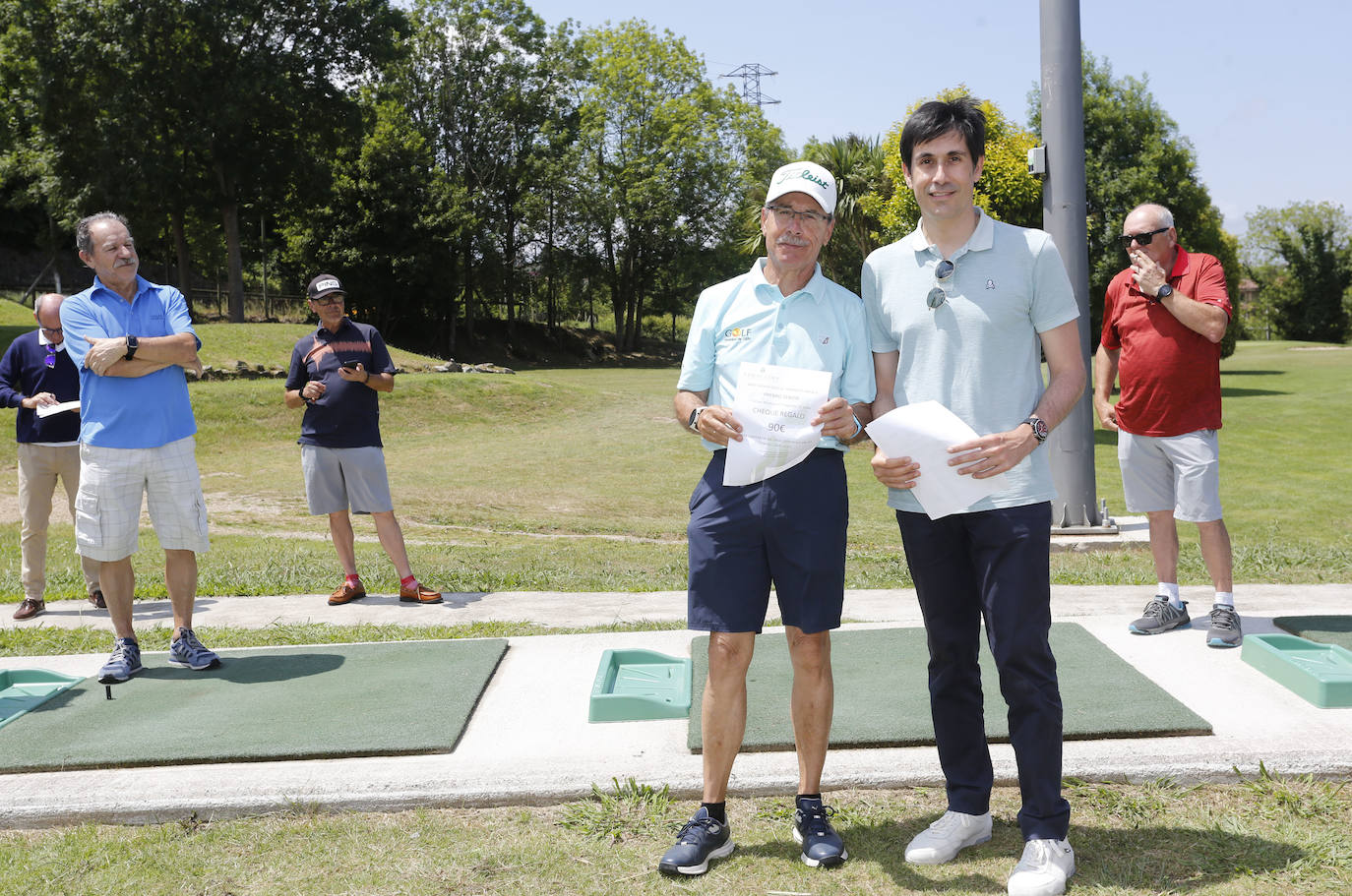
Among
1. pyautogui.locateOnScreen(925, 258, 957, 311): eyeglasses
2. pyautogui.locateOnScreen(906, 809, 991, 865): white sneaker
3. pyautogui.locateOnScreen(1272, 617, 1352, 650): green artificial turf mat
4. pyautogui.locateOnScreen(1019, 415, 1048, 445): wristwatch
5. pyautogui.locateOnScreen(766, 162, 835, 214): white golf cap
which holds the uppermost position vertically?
pyautogui.locateOnScreen(766, 162, 835, 214): white golf cap

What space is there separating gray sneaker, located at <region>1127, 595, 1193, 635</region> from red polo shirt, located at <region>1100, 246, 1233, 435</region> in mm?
928

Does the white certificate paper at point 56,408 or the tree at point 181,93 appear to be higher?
the tree at point 181,93

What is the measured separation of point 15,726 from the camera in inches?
185

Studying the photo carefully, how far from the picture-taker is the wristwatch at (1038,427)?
3.19 metres

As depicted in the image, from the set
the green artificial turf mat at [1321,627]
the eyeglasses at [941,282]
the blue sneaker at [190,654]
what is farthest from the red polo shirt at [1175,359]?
the blue sneaker at [190,654]

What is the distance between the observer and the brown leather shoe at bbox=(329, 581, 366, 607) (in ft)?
24.7

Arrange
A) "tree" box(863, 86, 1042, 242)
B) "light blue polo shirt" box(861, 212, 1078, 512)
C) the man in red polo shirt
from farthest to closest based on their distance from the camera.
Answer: "tree" box(863, 86, 1042, 242) < the man in red polo shirt < "light blue polo shirt" box(861, 212, 1078, 512)

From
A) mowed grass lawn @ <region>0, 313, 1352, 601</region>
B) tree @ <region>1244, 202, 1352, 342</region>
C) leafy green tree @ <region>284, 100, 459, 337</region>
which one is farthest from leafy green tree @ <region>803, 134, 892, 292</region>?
tree @ <region>1244, 202, 1352, 342</region>

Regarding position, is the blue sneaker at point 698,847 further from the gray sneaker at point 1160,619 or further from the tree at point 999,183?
the tree at point 999,183

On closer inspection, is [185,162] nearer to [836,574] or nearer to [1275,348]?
[836,574]

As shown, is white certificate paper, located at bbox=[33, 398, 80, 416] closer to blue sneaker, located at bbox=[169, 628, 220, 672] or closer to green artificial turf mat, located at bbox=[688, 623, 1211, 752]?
blue sneaker, located at bbox=[169, 628, 220, 672]

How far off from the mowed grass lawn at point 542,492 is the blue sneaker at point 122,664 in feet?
8.53

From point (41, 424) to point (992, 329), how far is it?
7208 mm

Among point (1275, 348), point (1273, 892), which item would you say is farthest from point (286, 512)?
point (1275, 348)
